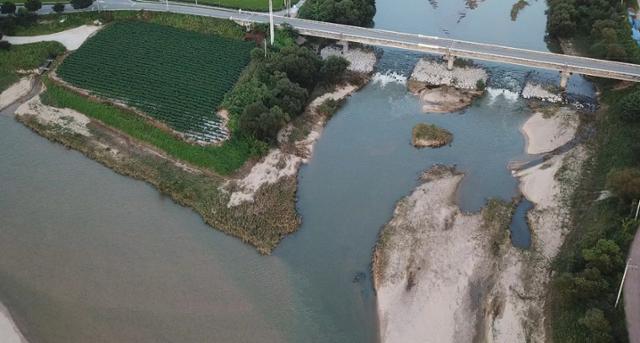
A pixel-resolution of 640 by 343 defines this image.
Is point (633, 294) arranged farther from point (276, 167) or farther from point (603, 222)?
point (276, 167)

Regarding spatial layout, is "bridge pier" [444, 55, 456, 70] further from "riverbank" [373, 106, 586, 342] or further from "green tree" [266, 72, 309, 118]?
"riverbank" [373, 106, 586, 342]

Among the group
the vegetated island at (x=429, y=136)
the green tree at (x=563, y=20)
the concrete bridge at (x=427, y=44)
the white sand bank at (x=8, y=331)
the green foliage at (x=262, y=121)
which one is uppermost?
the green tree at (x=563, y=20)

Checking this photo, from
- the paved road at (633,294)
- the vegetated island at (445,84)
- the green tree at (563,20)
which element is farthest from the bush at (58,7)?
the paved road at (633,294)

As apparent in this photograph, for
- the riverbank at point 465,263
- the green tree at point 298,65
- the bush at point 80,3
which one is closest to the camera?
the riverbank at point 465,263

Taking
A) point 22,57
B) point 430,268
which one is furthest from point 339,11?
point 430,268

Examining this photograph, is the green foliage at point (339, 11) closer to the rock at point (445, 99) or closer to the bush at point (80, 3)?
the rock at point (445, 99)

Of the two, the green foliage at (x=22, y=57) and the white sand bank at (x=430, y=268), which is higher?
the green foliage at (x=22, y=57)
